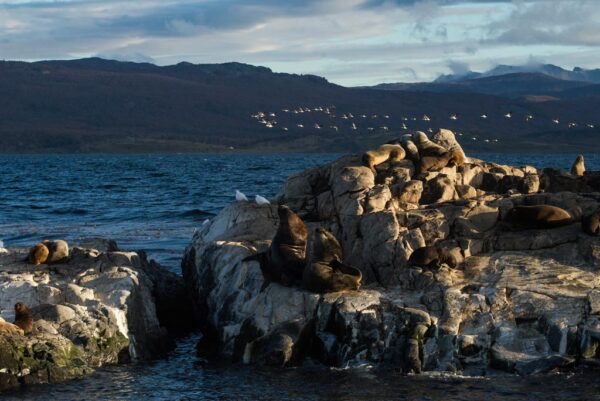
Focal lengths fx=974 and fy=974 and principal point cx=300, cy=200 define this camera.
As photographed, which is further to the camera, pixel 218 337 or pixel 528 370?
pixel 218 337

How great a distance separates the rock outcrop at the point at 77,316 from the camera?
1612 centimetres

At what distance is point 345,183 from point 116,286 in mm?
5346

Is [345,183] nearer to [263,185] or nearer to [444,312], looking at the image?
[444,312]

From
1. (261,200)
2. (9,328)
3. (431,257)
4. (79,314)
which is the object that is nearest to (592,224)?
(431,257)

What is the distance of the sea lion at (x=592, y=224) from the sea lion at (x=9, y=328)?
34.5 ft

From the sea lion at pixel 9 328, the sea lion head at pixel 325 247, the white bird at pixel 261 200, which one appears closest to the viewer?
the sea lion at pixel 9 328

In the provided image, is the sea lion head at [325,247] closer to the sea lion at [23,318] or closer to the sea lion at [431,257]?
the sea lion at [431,257]

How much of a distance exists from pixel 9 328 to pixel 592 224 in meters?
10.8

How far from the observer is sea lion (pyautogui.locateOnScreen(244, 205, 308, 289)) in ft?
60.7

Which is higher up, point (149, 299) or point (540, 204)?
point (540, 204)

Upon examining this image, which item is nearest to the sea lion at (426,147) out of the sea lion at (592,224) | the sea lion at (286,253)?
the sea lion at (286,253)

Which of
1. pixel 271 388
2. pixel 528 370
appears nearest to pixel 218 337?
pixel 271 388

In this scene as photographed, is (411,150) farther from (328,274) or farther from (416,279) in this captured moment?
(328,274)

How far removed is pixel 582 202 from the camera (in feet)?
64.7
